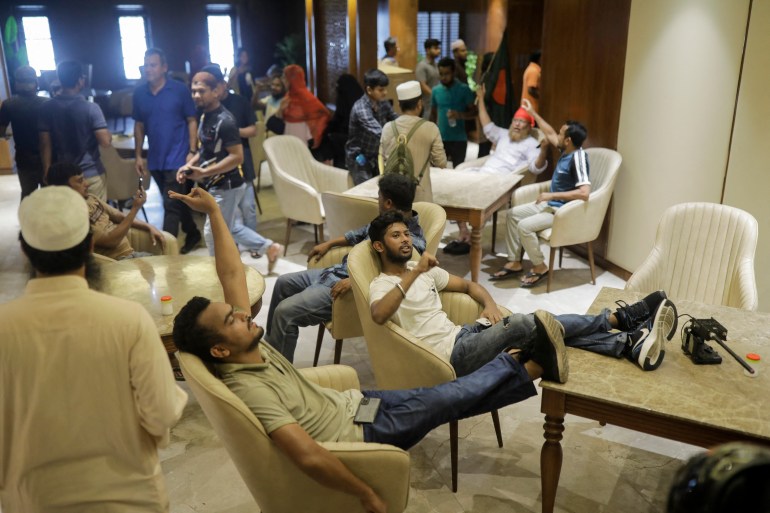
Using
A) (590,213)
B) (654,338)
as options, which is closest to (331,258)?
(654,338)

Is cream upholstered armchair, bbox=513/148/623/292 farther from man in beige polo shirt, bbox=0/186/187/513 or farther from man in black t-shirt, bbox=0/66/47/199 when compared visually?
man in black t-shirt, bbox=0/66/47/199

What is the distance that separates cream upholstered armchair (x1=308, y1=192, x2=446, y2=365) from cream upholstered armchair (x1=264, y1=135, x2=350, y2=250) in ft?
3.16

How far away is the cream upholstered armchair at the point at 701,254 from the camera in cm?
372

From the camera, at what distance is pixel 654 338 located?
266 centimetres

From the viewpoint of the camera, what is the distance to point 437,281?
343 cm

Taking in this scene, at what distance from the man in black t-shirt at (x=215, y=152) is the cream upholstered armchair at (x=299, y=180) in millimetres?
455

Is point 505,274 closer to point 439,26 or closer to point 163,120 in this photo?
point 163,120

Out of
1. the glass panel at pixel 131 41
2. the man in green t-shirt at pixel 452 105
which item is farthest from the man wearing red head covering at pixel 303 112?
the glass panel at pixel 131 41

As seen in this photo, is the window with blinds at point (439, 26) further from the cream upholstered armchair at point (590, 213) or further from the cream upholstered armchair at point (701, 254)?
the cream upholstered armchair at point (701, 254)

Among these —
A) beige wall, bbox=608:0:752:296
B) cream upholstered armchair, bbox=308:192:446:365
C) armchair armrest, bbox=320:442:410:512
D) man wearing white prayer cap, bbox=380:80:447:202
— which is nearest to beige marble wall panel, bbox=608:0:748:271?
beige wall, bbox=608:0:752:296

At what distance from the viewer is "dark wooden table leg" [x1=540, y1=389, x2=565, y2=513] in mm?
2609

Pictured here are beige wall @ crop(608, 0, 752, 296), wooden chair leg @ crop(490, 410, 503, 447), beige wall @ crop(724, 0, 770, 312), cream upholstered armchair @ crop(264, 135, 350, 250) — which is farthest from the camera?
cream upholstered armchair @ crop(264, 135, 350, 250)

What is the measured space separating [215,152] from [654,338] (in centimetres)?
352

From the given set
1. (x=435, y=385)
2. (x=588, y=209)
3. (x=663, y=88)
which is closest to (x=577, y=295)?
(x=588, y=209)
